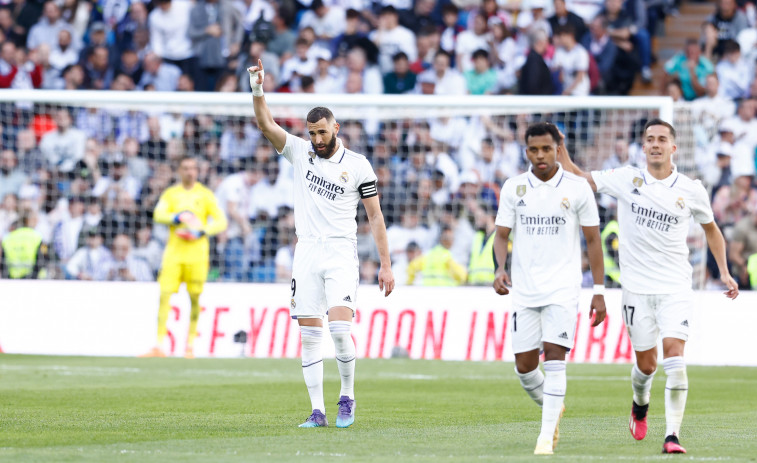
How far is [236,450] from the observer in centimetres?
805

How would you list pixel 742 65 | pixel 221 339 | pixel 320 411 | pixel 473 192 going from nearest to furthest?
pixel 320 411
pixel 221 339
pixel 473 192
pixel 742 65

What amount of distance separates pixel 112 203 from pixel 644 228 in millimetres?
13064

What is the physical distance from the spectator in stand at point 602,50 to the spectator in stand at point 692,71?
2.86ft

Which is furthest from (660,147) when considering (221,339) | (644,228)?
(221,339)

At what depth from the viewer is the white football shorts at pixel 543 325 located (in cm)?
834

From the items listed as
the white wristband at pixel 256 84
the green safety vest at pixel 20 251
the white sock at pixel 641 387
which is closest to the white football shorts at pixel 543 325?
the white sock at pixel 641 387

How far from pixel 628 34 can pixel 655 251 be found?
14.7 meters

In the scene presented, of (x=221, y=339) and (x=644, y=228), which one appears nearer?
(x=644, y=228)

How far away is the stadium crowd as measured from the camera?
19.9 m

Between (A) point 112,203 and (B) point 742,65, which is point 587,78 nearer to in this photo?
(B) point 742,65

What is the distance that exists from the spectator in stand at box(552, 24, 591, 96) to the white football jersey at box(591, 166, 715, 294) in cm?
1330

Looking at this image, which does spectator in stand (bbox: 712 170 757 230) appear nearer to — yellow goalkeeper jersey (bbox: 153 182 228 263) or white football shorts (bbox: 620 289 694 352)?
yellow goalkeeper jersey (bbox: 153 182 228 263)

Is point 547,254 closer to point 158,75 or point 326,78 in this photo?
point 326,78

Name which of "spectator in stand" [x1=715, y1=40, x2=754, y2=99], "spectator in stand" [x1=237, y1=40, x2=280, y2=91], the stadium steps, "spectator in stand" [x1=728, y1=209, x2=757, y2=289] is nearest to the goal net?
"spectator in stand" [x1=728, y1=209, x2=757, y2=289]
